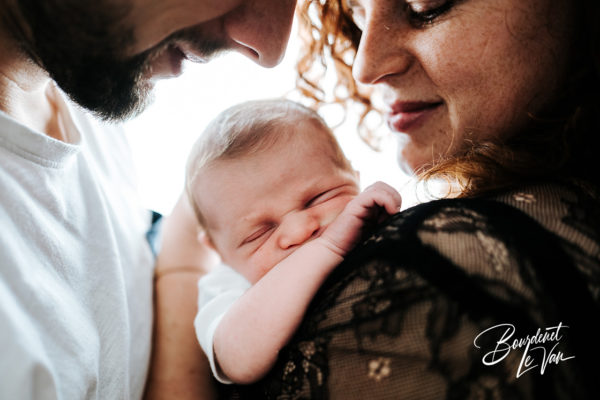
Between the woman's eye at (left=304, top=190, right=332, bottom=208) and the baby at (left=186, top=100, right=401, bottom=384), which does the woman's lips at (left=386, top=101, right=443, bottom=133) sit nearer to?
the baby at (left=186, top=100, right=401, bottom=384)

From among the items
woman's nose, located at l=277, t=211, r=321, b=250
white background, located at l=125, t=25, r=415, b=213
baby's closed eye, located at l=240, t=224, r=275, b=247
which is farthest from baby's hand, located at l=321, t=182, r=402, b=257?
white background, located at l=125, t=25, r=415, b=213

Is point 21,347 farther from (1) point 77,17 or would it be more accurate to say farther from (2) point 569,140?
(2) point 569,140

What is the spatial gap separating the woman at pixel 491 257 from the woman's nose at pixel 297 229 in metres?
0.28

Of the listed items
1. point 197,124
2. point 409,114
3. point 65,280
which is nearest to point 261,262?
point 65,280

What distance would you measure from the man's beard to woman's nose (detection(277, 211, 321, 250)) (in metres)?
0.49

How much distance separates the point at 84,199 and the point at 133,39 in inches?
16.6

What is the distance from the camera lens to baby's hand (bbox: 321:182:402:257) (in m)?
0.89

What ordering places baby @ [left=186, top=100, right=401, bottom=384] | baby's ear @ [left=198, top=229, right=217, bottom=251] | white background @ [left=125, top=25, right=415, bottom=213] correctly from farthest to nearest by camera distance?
white background @ [left=125, top=25, right=415, bottom=213]
baby's ear @ [left=198, top=229, right=217, bottom=251]
baby @ [left=186, top=100, right=401, bottom=384]

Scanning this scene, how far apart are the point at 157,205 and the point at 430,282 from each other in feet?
6.66

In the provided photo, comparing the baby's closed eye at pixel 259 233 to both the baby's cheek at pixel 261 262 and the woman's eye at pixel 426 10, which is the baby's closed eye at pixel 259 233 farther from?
the woman's eye at pixel 426 10

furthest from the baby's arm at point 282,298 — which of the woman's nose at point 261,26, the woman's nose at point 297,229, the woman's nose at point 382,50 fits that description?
the woman's nose at point 261,26

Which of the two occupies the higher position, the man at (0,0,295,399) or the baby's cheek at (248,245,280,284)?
the man at (0,0,295,399)

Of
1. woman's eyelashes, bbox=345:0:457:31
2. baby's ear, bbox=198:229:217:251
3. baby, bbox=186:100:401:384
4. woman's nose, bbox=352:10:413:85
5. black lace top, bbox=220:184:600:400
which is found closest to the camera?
black lace top, bbox=220:184:600:400

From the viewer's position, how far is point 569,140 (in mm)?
847
